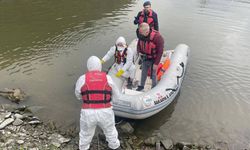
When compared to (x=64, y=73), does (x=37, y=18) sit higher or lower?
higher

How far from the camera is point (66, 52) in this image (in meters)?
9.92

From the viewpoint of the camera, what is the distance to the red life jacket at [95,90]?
4.55m

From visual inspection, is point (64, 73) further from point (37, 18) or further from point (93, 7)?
point (93, 7)

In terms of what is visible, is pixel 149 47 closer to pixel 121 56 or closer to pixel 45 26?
pixel 121 56

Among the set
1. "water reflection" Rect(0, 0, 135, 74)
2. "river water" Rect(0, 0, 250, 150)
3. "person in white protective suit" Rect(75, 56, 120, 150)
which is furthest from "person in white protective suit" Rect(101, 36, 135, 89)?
"water reflection" Rect(0, 0, 135, 74)

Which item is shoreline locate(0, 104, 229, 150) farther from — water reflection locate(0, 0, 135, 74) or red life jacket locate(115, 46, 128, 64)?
water reflection locate(0, 0, 135, 74)

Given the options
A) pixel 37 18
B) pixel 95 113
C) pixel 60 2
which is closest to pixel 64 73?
pixel 95 113

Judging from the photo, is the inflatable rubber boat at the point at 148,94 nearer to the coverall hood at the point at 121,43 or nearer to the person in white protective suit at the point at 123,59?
the person in white protective suit at the point at 123,59

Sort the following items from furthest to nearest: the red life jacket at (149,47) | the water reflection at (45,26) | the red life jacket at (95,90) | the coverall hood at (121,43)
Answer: the water reflection at (45,26)
the coverall hood at (121,43)
the red life jacket at (149,47)
the red life jacket at (95,90)

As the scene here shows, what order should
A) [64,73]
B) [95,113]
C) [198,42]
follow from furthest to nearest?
[198,42]
[64,73]
[95,113]

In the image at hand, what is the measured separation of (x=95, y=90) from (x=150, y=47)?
222 centimetres

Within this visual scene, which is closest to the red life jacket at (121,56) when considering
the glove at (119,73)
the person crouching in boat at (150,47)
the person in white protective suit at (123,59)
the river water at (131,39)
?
the person in white protective suit at (123,59)

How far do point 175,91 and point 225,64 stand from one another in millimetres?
3507

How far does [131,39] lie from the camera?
11.3m
